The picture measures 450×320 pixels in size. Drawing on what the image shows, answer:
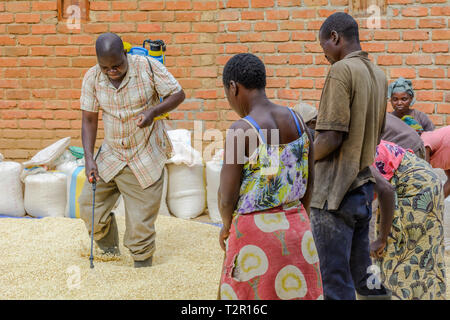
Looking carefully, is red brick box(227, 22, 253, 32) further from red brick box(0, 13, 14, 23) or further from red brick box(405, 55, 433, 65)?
red brick box(0, 13, 14, 23)

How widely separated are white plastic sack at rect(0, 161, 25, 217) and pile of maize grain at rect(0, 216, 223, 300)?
1.24 ft

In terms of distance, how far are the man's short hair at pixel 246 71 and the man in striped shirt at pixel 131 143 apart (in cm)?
162

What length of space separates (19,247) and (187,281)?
1.75m

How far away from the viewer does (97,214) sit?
4.22m

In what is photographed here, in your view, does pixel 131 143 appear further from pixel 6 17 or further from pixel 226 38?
pixel 6 17

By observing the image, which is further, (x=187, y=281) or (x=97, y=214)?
(x=97, y=214)

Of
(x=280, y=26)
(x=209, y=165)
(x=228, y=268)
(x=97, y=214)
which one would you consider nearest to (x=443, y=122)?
(x=280, y=26)

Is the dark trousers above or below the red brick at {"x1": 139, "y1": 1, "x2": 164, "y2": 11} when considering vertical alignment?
below

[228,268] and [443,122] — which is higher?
[443,122]

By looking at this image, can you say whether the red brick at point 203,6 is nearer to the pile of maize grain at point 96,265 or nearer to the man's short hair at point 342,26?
the pile of maize grain at point 96,265

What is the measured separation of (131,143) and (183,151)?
5.39ft

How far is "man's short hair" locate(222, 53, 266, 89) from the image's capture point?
8.04ft

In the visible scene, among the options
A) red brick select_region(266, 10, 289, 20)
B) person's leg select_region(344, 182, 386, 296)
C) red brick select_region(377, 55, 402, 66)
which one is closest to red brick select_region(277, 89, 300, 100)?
red brick select_region(266, 10, 289, 20)
